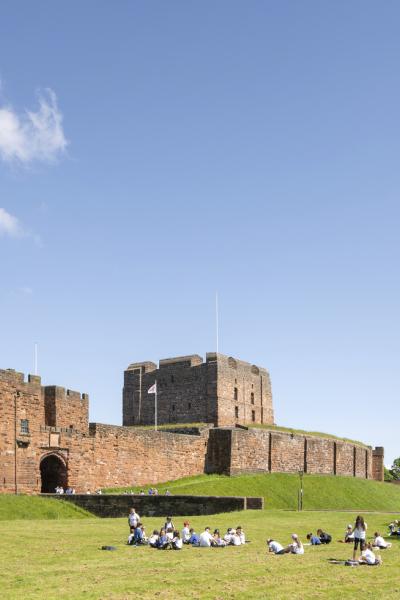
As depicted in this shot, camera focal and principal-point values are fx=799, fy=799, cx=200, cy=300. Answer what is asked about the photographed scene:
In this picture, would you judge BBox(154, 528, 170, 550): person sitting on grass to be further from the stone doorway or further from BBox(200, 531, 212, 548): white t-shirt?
the stone doorway

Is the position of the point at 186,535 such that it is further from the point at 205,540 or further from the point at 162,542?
the point at 162,542

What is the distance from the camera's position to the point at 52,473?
46.4 metres

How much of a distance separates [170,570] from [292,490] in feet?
123

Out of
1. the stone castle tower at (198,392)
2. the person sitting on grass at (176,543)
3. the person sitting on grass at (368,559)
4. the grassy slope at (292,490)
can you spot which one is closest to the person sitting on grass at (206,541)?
the person sitting on grass at (176,543)

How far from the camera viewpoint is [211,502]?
35375 mm

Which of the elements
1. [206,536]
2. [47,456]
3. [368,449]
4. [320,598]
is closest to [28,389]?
[47,456]

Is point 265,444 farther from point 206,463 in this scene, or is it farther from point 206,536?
point 206,536

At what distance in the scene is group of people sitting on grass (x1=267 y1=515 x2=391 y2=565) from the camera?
20766mm

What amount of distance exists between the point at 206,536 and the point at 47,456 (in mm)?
22146

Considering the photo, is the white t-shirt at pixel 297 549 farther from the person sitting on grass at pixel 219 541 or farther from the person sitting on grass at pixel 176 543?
the person sitting on grass at pixel 176 543

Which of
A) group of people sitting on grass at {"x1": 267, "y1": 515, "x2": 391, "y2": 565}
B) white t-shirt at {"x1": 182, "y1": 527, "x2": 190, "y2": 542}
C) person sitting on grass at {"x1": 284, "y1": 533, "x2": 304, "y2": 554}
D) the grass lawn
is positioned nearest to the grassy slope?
the grass lawn

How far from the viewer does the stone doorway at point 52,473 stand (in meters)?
45.7

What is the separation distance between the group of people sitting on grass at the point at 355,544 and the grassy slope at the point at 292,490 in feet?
74.4

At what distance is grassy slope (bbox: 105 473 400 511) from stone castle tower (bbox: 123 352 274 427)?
10173 millimetres
